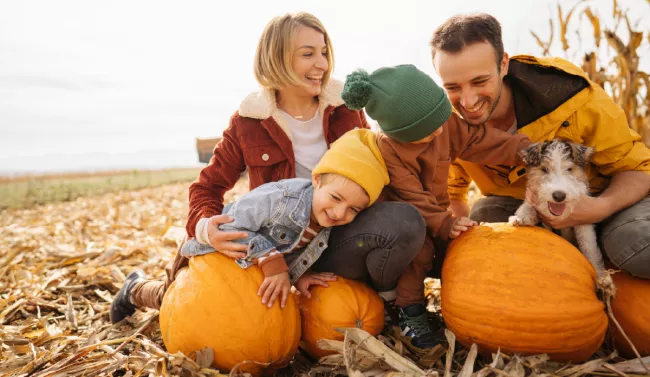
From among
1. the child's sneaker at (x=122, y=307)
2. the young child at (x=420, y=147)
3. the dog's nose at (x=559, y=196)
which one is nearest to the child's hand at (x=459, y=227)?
the young child at (x=420, y=147)

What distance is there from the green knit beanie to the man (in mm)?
424

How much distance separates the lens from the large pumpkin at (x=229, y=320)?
8.00 ft

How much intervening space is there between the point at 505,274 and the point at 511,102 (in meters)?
1.39

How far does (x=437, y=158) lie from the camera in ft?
9.13

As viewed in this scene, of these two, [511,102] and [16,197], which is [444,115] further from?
[16,197]

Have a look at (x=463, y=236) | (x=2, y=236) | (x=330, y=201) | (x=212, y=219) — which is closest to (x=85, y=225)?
(x=2, y=236)

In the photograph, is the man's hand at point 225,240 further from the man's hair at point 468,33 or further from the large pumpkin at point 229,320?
the man's hair at point 468,33

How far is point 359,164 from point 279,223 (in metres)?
0.62

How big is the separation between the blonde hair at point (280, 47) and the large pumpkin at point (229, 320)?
1.45m

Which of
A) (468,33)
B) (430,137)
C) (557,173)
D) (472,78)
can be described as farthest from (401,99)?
(557,173)

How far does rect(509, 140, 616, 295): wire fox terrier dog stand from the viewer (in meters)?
2.48

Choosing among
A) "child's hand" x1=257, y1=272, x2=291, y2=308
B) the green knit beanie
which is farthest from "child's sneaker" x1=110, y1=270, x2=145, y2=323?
the green knit beanie

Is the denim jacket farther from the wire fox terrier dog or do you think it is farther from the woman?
the wire fox terrier dog

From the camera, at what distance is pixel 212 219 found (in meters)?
2.72
